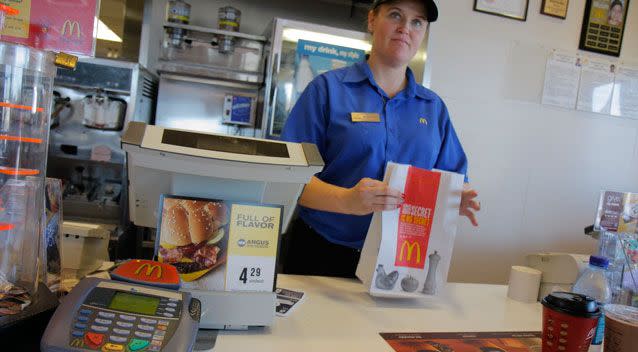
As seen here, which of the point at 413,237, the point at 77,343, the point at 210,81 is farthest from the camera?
the point at 210,81

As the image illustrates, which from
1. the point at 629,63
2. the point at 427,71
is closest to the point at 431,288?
the point at 427,71

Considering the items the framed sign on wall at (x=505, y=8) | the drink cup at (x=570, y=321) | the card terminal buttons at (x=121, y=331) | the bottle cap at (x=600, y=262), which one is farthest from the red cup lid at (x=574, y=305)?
the framed sign on wall at (x=505, y=8)

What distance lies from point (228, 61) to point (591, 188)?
2403 mm

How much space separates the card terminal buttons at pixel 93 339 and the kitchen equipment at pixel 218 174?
0.28 m

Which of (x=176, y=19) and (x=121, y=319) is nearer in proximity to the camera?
(x=121, y=319)

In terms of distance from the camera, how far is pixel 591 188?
2.87 metres

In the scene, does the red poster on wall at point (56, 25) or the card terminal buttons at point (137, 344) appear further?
the red poster on wall at point (56, 25)

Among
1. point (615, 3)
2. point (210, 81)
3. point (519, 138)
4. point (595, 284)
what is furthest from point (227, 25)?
point (595, 284)

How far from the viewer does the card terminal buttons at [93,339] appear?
24.6 inches

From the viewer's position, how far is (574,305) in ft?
2.95

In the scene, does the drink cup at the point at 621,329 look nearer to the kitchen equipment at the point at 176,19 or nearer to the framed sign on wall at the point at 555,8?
the framed sign on wall at the point at 555,8

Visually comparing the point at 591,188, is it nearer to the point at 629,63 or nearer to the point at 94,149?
the point at 629,63

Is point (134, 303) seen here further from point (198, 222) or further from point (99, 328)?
point (198, 222)

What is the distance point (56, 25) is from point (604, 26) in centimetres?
296
